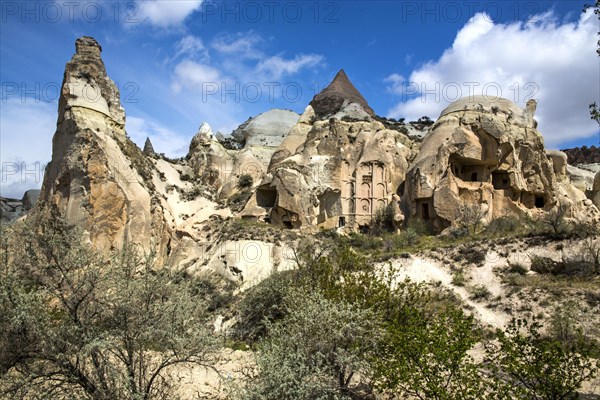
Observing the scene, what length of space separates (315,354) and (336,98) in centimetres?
4436

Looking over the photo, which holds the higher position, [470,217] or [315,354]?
[470,217]

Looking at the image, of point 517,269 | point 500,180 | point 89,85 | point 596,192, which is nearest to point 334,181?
point 500,180

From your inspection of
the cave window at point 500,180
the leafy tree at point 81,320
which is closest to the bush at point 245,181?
the cave window at point 500,180

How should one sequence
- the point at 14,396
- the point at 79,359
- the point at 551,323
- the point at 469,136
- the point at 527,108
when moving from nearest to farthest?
the point at 14,396 → the point at 79,359 → the point at 551,323 → the point at 469,136 → the point at 527,108

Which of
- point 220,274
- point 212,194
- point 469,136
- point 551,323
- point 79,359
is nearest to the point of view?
point 79,359

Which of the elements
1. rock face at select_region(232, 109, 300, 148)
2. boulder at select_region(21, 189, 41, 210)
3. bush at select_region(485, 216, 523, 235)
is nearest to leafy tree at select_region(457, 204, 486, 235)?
bush at select_region(485, 216, 523, 235)

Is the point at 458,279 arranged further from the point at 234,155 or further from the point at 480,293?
the point at 234,155

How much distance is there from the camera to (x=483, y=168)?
28219mm

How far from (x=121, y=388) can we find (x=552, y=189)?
93.1ft

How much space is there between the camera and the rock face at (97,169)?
68.5ft

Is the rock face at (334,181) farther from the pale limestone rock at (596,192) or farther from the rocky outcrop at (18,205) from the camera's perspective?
the rocky outcrop at (18,205)

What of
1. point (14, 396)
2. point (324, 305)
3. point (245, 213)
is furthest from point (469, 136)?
point (14, 396)

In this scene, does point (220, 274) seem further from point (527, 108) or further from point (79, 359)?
point (527, 108)

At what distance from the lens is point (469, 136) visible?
27672 mm
